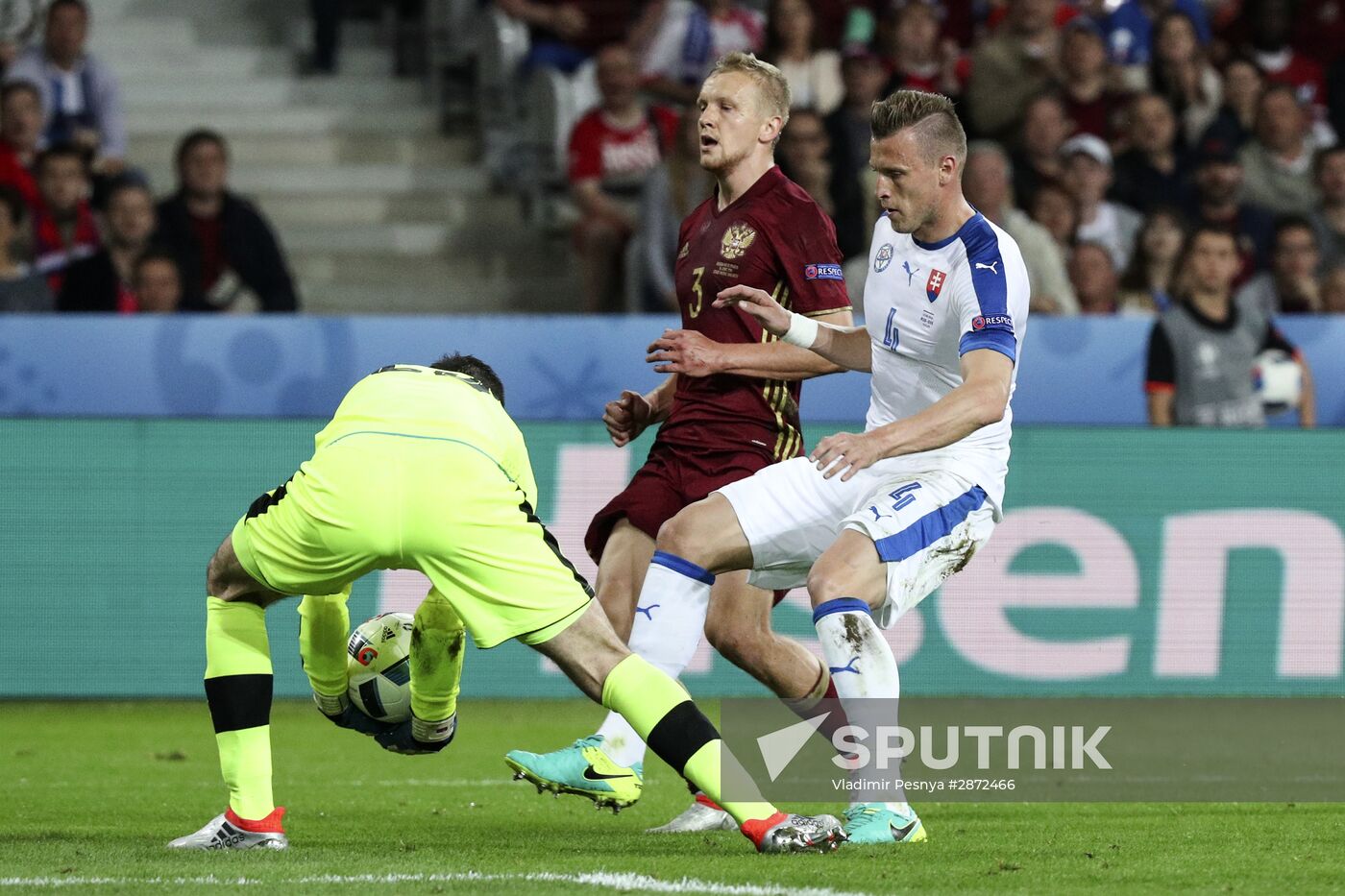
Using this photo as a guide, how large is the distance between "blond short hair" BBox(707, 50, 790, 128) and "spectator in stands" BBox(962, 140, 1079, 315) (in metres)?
5.41

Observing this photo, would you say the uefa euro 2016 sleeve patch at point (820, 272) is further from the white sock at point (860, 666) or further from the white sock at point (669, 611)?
the white sock at point (860, 666)

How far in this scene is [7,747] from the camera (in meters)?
8.53

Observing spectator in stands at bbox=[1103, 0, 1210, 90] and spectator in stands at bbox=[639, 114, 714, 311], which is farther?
spectator in stands at bbox=[1103, 0, 1210, 90]

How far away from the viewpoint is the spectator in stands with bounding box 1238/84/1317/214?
13414 mm

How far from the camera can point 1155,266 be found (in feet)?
40.0

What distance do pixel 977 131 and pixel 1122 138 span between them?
3.32 feet

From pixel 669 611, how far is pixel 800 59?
791 cm

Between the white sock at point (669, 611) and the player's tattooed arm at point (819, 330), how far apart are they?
772 millimetres

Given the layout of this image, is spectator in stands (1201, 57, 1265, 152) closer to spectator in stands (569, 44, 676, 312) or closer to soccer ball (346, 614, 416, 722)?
spectator in stands (569, 44, 676, 312)

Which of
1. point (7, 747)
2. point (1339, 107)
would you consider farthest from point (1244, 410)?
point (7, 747)

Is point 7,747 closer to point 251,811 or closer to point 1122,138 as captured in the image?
point 251,811

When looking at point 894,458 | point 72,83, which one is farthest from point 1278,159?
point 894,458

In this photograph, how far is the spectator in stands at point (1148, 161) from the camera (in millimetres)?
13266

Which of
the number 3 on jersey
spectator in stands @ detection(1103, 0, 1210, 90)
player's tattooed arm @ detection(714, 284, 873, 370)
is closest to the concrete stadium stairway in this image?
spectator in stands @ detection(1103, 0, 1210, 90)
